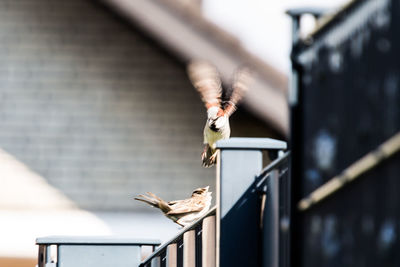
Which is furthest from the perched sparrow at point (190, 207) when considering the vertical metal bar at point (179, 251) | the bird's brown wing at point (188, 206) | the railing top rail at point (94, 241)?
the vertical metal bar at point (179, 251)

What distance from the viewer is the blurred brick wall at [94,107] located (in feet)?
32.8

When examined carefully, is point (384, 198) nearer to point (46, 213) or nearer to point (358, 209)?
point (358, 209)

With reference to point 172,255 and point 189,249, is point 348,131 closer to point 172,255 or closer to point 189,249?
point 189,249

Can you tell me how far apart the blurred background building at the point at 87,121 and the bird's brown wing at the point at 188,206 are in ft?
11.1

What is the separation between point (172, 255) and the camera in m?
5.60

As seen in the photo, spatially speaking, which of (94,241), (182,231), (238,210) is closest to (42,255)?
(94,241)

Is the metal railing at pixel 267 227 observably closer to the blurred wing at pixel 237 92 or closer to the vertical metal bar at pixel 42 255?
the blurred wing at pixel 237 92

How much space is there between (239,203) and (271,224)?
8.2 inches

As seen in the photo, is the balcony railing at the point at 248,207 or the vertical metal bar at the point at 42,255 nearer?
the balcony railing at the point at 248,207

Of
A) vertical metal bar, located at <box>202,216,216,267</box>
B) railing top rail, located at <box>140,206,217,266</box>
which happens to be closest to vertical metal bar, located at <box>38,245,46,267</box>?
railing top rail, located at <box>140,206,217,266</box>

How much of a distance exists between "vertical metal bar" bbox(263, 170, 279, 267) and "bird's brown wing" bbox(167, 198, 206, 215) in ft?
5.59

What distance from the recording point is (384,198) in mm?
2691

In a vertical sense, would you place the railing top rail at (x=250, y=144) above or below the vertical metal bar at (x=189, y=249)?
above

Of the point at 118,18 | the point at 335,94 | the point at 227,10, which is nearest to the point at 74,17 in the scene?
the point at 118,18
